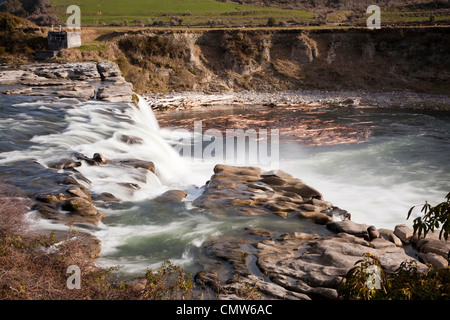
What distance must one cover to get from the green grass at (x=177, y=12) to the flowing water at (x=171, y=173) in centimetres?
4767

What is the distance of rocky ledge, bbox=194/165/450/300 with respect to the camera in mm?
9953

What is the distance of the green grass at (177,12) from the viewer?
7482 centimetres

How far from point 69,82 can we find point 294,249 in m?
25.3

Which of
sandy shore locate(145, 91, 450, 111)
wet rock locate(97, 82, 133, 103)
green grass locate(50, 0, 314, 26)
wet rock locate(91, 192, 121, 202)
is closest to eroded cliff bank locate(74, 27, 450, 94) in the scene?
sandy shore locate(145, 91, 450, 111)

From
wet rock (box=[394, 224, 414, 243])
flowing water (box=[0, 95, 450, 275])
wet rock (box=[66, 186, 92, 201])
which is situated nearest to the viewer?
flowing water (box=[0, 95, 450, 275])

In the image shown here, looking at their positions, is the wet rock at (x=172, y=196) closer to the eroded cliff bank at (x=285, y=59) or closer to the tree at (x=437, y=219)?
the tree at (x=437, y=219)

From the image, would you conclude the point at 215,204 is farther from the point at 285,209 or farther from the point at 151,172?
the point at 151,172

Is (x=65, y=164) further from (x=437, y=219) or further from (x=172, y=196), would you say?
(x=437, y=219)

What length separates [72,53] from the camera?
138 ft

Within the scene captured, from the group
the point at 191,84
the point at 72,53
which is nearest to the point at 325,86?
the point at 191,84

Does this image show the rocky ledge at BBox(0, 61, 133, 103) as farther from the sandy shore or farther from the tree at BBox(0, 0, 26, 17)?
the tree at BBox(0, 0, 26, 17)

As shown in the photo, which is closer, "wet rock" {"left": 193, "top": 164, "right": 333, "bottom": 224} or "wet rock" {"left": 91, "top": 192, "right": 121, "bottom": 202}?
"wet rock" {"left": 91, "top": 192, "right": 121, "bottom": 202}

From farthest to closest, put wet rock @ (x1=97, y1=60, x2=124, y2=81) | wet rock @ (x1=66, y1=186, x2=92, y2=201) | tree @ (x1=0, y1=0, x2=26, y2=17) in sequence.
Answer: tree @ (x1=0, y1=0, x2=26, y2=17) < wet rock @ (x1=97, y1=60, x2=124, y2=81) < wet rock @ (x1=66, y1=186, x2=92, y2=201)

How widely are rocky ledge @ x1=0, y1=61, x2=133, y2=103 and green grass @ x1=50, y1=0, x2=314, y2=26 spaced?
38820mm
